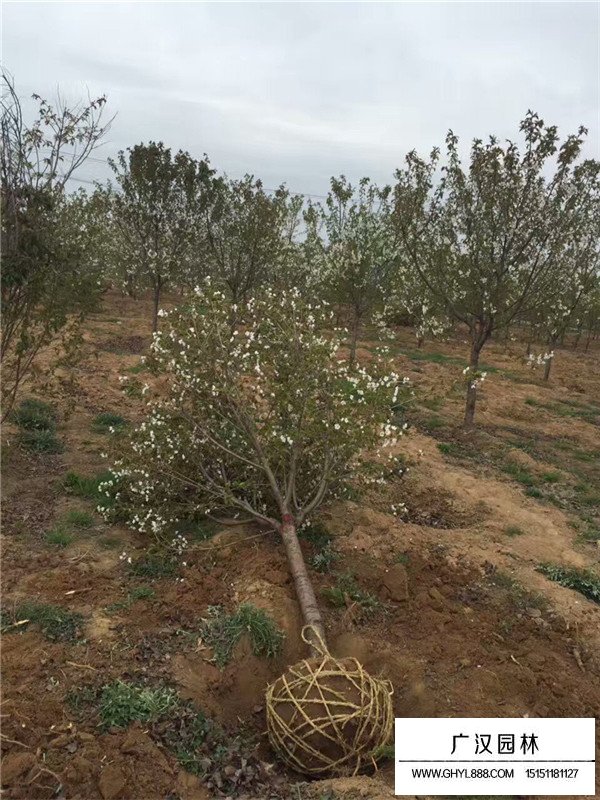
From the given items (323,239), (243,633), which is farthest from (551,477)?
(323,239)

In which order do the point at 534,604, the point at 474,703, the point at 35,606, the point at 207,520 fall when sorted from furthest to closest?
1. the point at 207,520
2. the point at 534,604
3. the point at 35,606
4. the point at 474,703

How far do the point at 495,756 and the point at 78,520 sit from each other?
5.82m

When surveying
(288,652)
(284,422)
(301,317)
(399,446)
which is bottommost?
(288,652)

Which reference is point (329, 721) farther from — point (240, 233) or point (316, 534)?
point (240, 233)

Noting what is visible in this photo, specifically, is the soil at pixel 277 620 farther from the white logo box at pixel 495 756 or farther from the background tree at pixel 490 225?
the background tree at pixel 490 225

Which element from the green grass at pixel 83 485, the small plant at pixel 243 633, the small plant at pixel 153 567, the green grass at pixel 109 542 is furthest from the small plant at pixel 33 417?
the small plant at pixel 243 633

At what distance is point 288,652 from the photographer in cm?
603

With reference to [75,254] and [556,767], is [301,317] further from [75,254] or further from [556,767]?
[556,767]

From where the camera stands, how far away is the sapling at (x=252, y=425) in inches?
295

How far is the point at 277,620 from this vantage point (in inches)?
245

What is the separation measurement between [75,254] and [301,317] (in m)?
3.29

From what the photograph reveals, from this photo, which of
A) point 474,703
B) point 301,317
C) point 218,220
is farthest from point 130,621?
point 218,220

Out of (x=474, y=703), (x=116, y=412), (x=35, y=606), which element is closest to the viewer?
(x=474, y=703)

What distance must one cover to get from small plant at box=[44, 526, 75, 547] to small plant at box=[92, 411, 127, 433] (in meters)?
3.69
